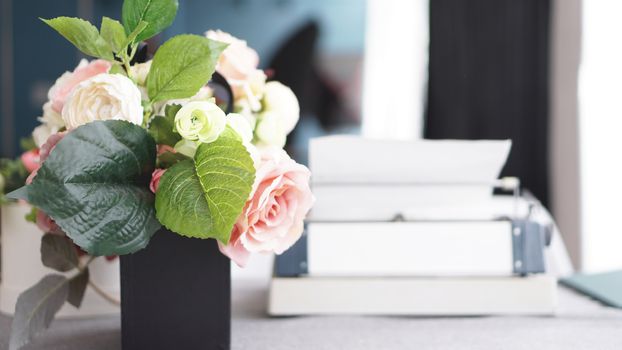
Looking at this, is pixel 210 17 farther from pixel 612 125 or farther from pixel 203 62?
pixel 203 62

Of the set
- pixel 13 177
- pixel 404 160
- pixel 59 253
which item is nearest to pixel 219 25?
pixel 13 177

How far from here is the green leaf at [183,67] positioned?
25.6 inches

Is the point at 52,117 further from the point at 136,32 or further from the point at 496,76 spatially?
the point at 496,76

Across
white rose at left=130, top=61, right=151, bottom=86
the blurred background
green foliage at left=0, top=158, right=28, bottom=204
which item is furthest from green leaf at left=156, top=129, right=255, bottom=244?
the blurred background

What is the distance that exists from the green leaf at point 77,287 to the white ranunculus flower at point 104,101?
21cm

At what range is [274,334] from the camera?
82 cm

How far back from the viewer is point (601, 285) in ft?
3.47

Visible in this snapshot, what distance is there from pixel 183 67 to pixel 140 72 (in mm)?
76

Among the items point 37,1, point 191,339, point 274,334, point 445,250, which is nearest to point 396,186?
point 445,250

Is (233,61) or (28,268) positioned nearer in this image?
(233,61)

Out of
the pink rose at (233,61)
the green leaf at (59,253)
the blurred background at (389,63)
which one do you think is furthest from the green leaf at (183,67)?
the blurred background at (389,63)

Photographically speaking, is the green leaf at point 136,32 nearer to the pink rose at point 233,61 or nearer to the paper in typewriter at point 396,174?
the pink rose at point 233,61

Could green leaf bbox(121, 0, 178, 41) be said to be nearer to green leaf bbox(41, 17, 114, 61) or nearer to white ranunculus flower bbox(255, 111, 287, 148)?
green leaf bbox(41, 17, 114, 61)

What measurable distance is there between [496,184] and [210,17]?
117 inches
